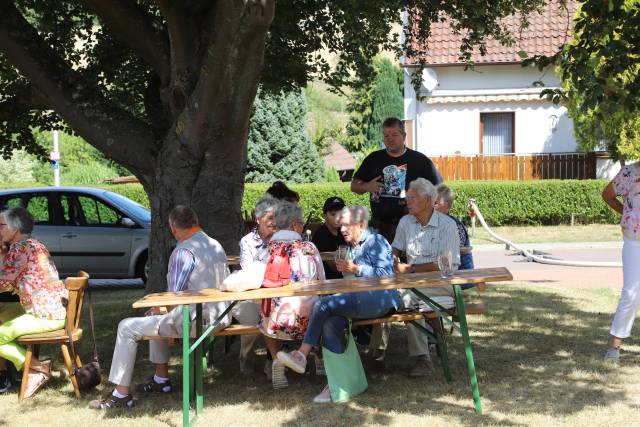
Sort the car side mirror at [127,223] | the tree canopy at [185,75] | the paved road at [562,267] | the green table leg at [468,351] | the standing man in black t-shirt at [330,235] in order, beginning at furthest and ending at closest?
the car side mirror at [127,223], the paved road at [562,267], the standing man in black t-shirt at [330,235], the tree canopy at [185,75], the green table leg at [468,351]

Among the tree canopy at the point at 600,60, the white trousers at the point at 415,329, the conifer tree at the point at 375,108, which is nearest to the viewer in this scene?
the tree canopy at the point at 600,60

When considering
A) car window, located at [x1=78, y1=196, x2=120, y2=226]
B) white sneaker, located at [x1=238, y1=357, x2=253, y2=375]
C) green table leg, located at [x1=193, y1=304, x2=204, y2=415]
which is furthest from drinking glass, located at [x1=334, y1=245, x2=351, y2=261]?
car window, located at [x1=78, y1=196, x2=120, y2=226]

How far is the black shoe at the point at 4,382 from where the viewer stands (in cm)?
773

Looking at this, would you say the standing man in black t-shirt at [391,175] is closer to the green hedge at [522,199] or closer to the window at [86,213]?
the window at [86,213]

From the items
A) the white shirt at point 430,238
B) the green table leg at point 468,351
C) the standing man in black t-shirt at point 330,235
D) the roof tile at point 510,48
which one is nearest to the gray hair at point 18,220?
the standing man in black t-shirt at point 330,235

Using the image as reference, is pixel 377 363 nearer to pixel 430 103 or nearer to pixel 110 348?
pixel 110 348

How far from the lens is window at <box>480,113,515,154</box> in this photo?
29719mm

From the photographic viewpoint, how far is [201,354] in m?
6.98

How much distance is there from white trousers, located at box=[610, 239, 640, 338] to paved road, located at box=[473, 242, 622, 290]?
497cm

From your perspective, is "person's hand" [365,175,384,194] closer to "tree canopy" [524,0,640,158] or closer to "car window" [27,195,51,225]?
"tree canopy" [524,0,640,158]

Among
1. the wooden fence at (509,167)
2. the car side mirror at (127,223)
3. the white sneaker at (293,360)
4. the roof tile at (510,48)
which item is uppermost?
the roof tile at (510,48)

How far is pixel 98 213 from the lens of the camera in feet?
49.1

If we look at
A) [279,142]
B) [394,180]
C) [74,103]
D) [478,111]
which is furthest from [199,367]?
[279,142]

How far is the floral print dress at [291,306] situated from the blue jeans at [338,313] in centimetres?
12
